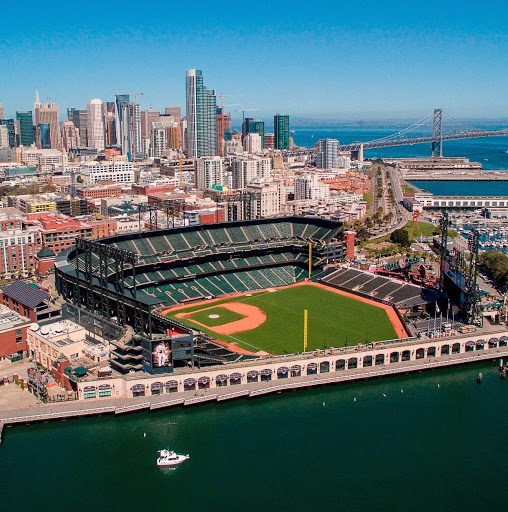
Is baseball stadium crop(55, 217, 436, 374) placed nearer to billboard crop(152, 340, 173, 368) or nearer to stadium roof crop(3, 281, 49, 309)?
billboard crop(152, 340, 173, 368)

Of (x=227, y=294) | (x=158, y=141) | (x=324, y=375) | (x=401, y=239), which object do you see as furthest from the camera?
(x=158, y=141)

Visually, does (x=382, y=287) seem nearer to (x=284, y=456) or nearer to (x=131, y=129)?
(x=284, y=456)

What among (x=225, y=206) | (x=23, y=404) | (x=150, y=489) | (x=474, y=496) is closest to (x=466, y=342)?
(x=474, y=496)

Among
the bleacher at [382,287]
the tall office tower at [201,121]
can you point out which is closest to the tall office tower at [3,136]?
the tall office tower at [201,121]

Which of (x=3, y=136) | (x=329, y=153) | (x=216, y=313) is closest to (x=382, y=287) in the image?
(x=216, y=313)

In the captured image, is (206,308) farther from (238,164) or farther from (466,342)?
(238,164)

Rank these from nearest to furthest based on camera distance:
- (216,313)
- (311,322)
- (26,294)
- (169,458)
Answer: (169,458)
(26,294)
(311,322)
(216,313)

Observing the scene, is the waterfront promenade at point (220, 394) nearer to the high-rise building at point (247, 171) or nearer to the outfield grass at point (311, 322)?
the outfield grass at point (311, 322)
